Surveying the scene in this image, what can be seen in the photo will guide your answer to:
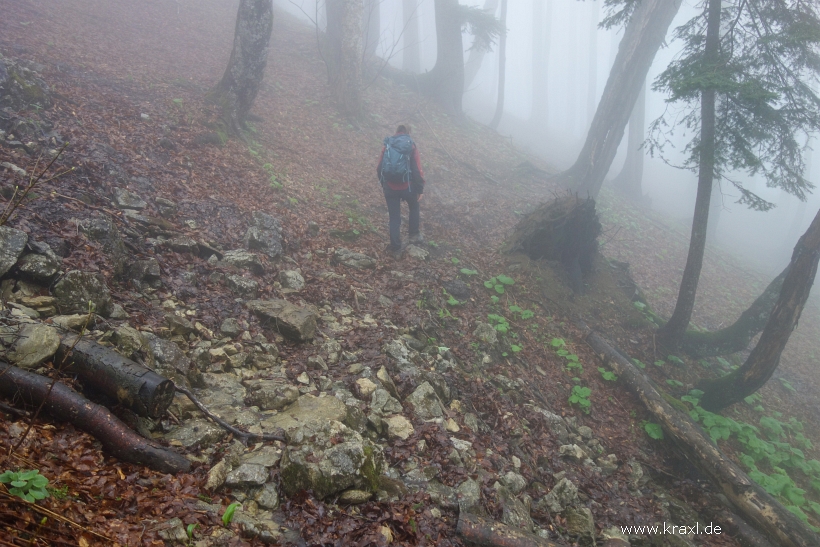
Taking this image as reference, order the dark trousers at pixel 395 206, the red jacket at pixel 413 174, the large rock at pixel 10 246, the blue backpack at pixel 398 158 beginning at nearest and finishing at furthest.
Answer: the large rock at pixel 10 246
the blue backpack at pixel 398 158
the red jacket at pixel 413 174
the dark trousers at pixel 395 206

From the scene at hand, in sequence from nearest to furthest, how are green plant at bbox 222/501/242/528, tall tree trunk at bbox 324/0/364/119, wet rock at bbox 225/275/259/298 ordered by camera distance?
green plant at bbox 222/501/242/528, wet rock at bbox 225/275/259/298, tall tree trunk at bbox 324/0/364/119

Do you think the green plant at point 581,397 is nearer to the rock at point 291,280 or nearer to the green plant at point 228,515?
the rock at point 291,280

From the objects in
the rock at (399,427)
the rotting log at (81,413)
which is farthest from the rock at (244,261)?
the rotting log at (81,413)

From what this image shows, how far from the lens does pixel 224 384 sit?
13.3 ft

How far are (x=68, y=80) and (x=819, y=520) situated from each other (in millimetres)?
13679

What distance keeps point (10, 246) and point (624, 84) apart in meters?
16.4

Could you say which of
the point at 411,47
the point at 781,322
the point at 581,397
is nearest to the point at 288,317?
the point at 581,397

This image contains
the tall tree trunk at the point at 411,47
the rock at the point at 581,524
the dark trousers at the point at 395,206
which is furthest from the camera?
the tall tree trunk at the point at 411,47

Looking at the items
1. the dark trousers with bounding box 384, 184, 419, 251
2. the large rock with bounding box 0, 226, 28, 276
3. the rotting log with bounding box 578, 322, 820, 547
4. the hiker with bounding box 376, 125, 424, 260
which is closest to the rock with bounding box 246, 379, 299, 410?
the large rock with bounding box 0, 226, 28, 276

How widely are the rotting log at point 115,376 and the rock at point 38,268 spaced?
105 centimetres

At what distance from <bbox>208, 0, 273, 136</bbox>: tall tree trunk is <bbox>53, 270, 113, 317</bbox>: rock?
6505 mm

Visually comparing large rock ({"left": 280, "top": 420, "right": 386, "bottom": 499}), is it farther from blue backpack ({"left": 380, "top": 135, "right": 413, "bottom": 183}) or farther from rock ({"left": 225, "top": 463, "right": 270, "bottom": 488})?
blue backpack ({"left": 380, "top": 135, "right": 413, "bottom": 183})

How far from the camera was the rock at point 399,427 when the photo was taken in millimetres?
4121

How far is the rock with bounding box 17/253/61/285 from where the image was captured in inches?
146
